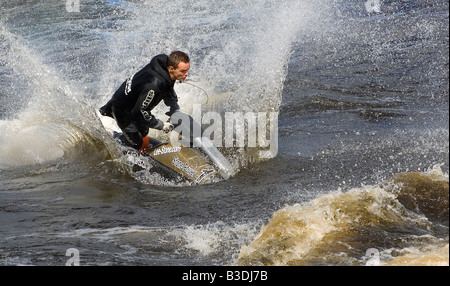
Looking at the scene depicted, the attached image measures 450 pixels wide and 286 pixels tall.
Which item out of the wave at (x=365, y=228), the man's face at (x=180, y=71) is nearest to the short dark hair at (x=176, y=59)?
the man's face at (x=180, y=71)

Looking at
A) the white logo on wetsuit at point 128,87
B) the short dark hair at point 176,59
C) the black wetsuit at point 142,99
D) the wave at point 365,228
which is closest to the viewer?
the wave at point 365,228

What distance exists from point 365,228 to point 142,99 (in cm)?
323

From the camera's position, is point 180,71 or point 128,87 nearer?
point 180,71

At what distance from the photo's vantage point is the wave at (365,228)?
16.7ft

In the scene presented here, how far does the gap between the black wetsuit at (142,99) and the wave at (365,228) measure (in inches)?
90.4

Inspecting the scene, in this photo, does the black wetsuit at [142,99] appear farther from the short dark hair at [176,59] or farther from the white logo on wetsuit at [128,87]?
the short dark hair at [176,59]

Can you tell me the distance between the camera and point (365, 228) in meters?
5.64

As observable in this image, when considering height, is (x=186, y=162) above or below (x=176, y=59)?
below

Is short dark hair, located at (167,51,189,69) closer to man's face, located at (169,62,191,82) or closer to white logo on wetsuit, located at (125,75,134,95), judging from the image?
man's face, located at (169,62,191,82)

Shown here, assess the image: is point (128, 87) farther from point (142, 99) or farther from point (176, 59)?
point (176, 59)

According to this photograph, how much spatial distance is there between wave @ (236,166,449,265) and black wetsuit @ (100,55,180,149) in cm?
229

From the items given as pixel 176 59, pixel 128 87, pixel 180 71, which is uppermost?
pixel 176 59

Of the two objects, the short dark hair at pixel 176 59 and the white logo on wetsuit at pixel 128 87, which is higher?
the short dark hair at pixel 176 59

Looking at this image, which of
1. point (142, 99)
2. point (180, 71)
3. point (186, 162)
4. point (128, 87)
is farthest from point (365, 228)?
point (128, 87)
